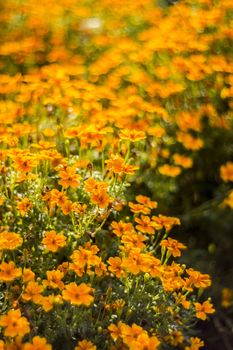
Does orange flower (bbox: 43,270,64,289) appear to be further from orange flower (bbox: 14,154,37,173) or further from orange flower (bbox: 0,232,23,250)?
orange flower (bbox: 14,154,37,173)

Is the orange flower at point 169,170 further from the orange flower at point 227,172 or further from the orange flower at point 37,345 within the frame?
the orange flower at point 37,345

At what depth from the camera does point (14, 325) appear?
5.22 ft

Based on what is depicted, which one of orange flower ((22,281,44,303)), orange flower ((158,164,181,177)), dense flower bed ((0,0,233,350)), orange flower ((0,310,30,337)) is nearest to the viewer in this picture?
orange flower ((0,310,30,337))

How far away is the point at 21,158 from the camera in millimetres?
2010

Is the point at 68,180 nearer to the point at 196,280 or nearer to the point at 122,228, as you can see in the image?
the point at 122,228

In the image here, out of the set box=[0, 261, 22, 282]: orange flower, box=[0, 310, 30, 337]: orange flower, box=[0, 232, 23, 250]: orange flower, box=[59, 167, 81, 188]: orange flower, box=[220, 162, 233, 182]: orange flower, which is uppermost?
box=[59, 167, 81, 188]: orange flower

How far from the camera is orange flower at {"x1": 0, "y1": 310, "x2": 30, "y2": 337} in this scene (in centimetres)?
157

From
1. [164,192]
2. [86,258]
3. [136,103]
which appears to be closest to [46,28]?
[136,103]

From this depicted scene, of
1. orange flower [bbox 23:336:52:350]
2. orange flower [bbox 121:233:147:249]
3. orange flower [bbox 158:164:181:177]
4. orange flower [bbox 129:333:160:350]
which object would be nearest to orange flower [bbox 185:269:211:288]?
orange flower [bbox 121:233:147:249]

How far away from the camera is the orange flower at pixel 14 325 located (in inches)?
61.9

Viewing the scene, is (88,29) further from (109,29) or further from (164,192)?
(164,192)

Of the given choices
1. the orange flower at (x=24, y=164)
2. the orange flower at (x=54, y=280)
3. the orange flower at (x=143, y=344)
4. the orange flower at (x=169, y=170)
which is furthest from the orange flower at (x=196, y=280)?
the orange flower at (x=169, y=170)

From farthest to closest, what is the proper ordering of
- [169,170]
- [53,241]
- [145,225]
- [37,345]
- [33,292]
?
1. [169,170]
2. [145,225]
3. [53,241]
4. [33,292]
5. [37,345]

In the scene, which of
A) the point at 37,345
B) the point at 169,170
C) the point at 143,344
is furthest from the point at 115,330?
the point at 169,170
